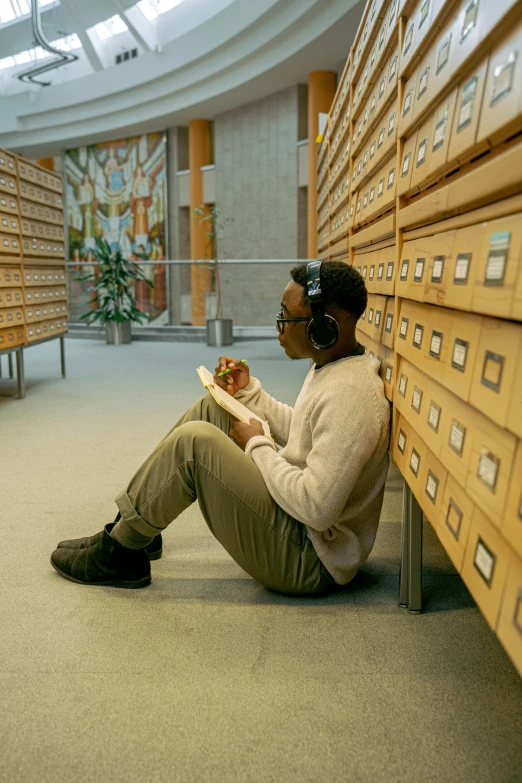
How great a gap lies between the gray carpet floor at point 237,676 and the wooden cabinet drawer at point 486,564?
0.46m

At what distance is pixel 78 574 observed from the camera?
234 centimetres

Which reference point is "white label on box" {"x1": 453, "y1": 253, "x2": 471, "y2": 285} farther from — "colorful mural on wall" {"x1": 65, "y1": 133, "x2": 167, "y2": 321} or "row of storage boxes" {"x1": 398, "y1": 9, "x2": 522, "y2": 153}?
"colorful mural on wall" {"x1": 65, "y1": 133, "x2": 167, "y2": 321}

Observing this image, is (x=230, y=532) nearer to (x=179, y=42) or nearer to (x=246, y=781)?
(x=246, y=781)

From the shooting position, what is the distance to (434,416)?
5.05 ft

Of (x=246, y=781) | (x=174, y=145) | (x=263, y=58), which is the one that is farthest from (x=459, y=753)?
(x=174, y=145)

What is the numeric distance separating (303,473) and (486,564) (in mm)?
784

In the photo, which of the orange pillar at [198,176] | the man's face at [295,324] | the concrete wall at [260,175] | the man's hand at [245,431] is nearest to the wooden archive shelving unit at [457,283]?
the man's face at [295,324]

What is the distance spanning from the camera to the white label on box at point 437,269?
1.50 metres

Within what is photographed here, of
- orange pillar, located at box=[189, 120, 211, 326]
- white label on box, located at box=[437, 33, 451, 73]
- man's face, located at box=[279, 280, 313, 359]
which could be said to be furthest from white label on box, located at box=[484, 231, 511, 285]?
orange pillar, located at box=[189, 120, 211, 326]

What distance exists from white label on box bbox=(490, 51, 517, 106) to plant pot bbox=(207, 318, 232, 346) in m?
10.1

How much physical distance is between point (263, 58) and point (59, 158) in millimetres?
10002

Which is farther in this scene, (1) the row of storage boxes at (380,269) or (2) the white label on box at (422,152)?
(1) the row of storage boxes at (380,269)

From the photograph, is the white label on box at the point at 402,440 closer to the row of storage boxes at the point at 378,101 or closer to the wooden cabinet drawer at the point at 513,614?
the wooden cabinet drawer at the point at 513,614

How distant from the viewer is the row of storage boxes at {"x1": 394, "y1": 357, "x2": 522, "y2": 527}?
3.50ft
